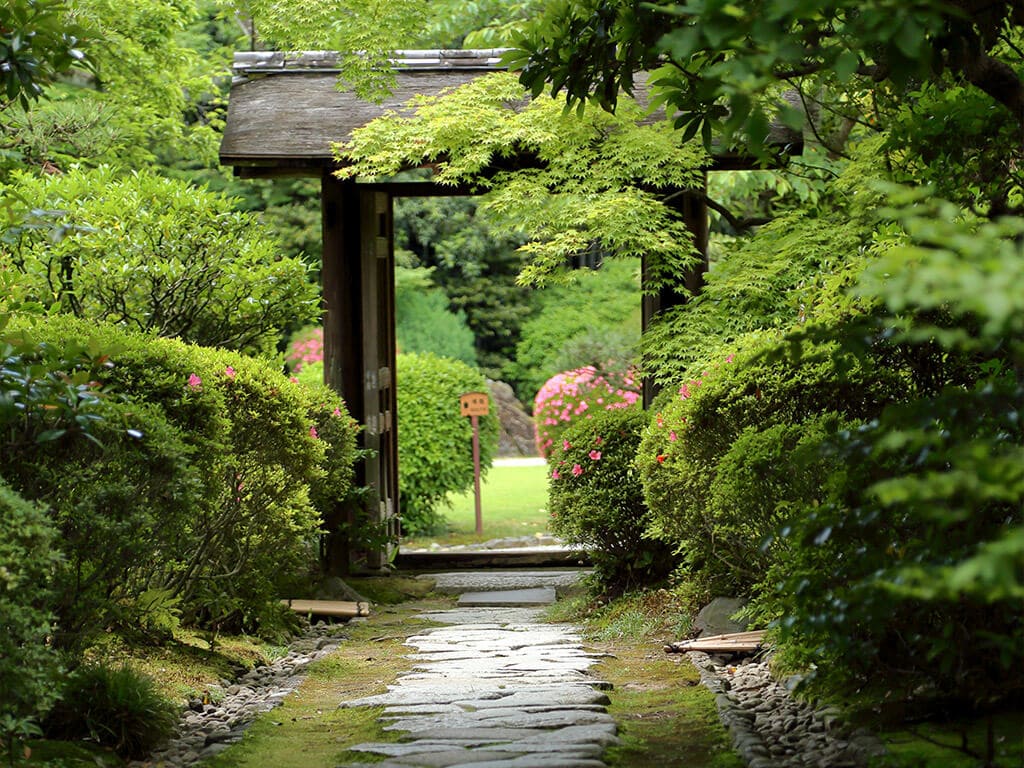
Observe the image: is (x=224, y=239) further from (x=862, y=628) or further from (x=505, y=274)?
(x=505, y=274)

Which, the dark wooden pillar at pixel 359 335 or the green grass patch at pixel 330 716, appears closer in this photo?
the green grass patch at pixel 330 716

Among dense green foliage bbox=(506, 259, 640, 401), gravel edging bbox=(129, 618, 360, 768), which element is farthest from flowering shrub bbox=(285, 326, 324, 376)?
gravel edging bbox=(129, 618, 360, 768)

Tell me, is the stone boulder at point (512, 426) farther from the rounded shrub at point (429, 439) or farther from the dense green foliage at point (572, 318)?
the rounded shrub at point (429, 439)

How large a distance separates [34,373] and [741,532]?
10.4 ft

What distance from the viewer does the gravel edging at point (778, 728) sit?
12.0 feet

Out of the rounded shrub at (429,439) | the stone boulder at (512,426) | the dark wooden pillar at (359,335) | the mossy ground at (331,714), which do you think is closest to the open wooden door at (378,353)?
the dark wooden pillar at (359,335)

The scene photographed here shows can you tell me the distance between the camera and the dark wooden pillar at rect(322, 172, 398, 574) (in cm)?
869

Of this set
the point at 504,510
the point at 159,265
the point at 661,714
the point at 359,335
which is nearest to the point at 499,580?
the point at 359,335

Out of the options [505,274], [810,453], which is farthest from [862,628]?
[505,274]

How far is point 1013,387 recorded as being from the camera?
297 cm

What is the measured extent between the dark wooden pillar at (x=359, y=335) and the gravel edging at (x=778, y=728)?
3.88 m

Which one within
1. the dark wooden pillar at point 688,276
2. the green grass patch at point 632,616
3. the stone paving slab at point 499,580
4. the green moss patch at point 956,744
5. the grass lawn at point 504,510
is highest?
the dark wooden pillar at point 688,276

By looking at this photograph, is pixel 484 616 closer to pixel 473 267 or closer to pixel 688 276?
pixel 688 276

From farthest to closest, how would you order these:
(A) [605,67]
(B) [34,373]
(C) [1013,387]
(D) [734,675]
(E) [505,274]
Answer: (E) [505,274] → (D) [734,675] → (A) [605,67] → (B) [34,373] → (C) [1013,387]
